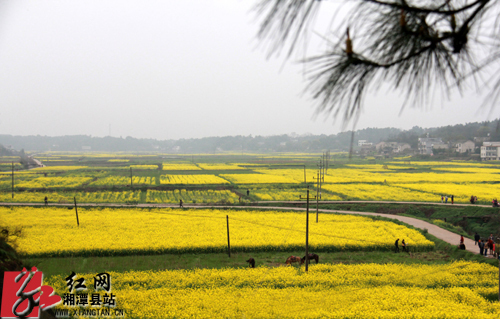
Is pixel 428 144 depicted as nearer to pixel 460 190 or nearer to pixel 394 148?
pixel 394 148

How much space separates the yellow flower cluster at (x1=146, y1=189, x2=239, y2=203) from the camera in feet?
121

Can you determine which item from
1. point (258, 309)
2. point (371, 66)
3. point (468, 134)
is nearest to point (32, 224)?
point (258, 309)

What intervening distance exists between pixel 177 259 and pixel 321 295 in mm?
7922

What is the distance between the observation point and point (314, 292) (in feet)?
43.2

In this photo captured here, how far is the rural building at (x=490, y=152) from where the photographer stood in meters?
74.5

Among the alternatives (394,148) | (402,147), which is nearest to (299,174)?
(394,148)

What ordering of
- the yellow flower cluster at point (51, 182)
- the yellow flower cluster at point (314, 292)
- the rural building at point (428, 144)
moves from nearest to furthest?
the yellow flower cluster at point (314, 292)
the yellow flower cluster at point (51, 182)
the rural building at point (428, 144)

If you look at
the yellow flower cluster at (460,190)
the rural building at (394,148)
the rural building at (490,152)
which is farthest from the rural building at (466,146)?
the yellow flower cluster at (460,190)

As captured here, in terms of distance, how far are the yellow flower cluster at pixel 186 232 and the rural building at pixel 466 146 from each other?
→ 7519cm

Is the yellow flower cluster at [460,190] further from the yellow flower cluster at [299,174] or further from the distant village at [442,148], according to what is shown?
the distant village at [442,148]

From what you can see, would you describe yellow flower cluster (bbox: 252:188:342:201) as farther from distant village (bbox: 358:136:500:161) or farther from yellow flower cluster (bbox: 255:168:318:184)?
distant village (bbox: 358:136:500:161)

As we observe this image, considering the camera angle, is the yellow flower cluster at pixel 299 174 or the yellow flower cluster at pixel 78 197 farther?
the yellow flower cluster at pixel 299 174

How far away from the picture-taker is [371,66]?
7.48 ft

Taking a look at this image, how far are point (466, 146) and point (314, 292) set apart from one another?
300 ft
